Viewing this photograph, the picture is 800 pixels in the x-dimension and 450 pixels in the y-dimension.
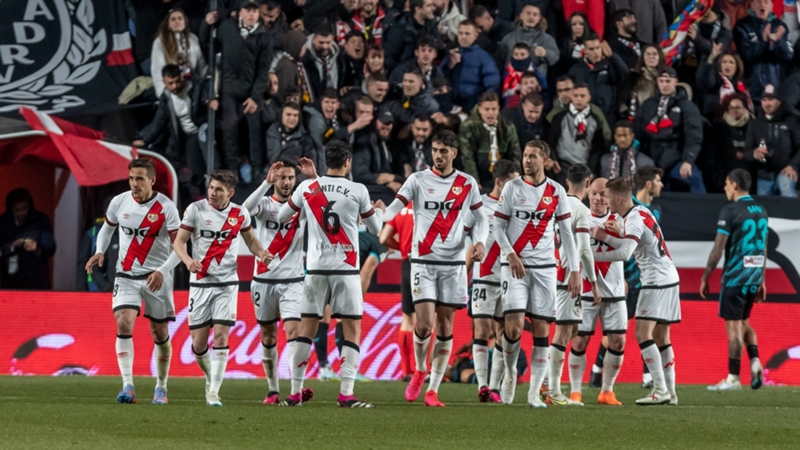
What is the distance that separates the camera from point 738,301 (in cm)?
1452

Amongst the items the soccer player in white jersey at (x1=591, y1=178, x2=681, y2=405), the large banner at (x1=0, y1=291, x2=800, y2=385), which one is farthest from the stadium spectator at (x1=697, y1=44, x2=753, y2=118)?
the soccer player in white jersey at (x1=591, y1=178, x2=681, y2=405)

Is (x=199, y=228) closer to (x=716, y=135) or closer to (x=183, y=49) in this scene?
(x=183, y=49)

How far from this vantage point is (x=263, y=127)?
55.6 feet

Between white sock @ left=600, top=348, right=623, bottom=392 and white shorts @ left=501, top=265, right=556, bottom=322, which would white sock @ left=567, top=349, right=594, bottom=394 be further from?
white shorts @ left=501, top=265, right=556, bottom=322

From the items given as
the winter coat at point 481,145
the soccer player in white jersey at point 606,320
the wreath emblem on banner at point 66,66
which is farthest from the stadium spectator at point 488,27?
the soccer player in white jersey at point 606,320

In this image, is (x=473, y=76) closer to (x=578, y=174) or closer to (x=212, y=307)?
(x=578, y=174)

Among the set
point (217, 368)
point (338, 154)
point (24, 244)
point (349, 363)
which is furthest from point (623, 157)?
point (24, 244)

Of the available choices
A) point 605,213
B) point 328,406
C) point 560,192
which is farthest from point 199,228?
point 605,213

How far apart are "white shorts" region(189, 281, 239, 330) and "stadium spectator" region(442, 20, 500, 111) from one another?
25.5 feet

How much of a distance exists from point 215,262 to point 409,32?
8.31m

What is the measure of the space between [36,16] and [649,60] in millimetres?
9200

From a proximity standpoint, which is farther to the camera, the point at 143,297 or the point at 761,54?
the point at 761,54

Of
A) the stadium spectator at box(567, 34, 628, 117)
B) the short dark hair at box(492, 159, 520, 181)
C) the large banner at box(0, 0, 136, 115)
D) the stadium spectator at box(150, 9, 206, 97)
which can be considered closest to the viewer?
the short dark hair at box(492, 159, 520, 181)

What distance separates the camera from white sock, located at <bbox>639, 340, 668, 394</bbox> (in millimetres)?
11836
